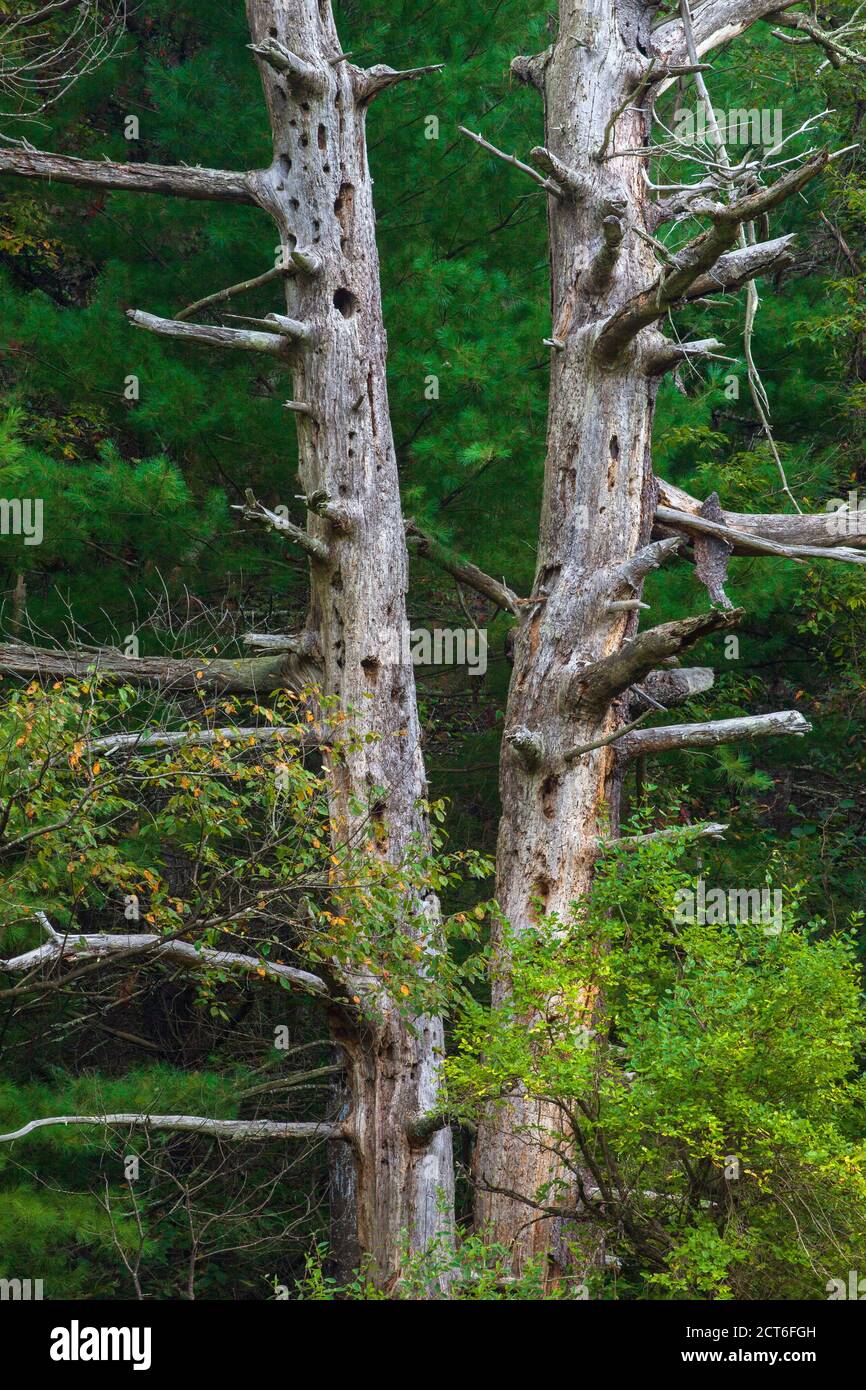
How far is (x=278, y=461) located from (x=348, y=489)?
1562mm

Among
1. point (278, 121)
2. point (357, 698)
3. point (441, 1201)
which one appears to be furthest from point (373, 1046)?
point (278, 121)

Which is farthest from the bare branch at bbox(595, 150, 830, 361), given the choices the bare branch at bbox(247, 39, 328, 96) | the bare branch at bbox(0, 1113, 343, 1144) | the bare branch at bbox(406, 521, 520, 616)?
the bare branch at bbox(0, 1113, 343, 1144)

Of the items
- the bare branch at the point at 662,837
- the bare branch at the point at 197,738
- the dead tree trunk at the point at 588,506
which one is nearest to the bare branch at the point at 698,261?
the dead tree trunk at the point at 588,506

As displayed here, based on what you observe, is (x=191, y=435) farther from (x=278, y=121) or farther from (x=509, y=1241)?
(x=509, y=1241)

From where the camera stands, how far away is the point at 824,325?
412 inches

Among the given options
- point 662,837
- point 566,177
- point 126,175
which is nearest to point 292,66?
point 126,175

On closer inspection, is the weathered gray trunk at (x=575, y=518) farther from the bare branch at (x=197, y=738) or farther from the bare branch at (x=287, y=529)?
the bare branch at (x=197, y=738)

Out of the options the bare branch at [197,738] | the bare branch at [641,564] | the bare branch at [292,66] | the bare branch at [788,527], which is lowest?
the bare branch at [197,738]

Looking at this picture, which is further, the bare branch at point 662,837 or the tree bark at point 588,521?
the tree bark at point 588,521

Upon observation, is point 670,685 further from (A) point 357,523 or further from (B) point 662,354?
(A) point 357,523

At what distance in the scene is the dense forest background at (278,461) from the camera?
8648 millimetres

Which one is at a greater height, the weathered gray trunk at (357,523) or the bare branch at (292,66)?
the bare branch at (292,66)

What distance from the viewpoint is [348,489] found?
797cm

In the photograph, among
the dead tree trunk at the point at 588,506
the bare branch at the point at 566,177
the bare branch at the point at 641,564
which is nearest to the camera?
the bare branch at the point at 641,564
